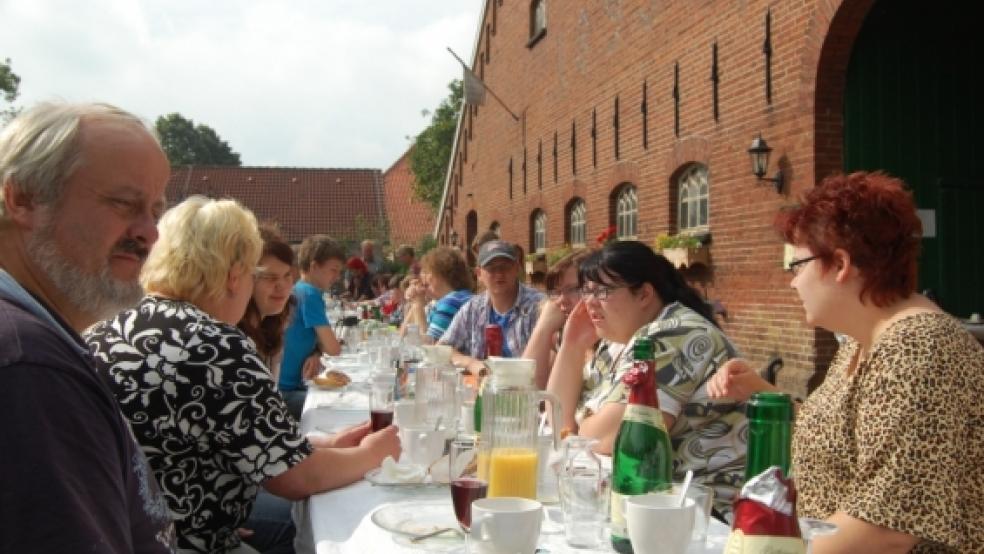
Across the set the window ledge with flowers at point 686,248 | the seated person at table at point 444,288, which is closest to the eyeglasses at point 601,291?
the seated person at table at point 444,288

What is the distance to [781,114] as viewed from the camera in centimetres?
723

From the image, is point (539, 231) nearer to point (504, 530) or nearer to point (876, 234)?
point (876, 234)

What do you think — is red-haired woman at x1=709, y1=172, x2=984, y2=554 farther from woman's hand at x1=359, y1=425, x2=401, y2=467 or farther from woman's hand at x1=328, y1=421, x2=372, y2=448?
woman's hand at x1=328, y1=421, x2=372, y2=448

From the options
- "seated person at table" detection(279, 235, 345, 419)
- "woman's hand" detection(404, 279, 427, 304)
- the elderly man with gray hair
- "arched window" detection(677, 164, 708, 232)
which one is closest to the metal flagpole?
"arched window" detection(677, 164, 708, 232)

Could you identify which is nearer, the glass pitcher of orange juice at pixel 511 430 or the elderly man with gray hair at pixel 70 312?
the elderly man with gray hair at pixel 70 312

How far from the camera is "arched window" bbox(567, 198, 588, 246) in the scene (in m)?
12.6

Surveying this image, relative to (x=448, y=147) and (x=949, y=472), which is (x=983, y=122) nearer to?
(x=949, y=472)

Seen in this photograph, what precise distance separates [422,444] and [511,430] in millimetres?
492

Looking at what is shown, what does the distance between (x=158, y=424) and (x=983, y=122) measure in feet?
25.9

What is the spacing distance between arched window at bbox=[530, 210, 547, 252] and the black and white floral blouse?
12.4 metres

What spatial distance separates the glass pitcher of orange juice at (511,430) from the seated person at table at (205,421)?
50cm

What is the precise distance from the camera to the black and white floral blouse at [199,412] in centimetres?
204

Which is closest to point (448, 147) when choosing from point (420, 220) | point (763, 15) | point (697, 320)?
point (420, 220)

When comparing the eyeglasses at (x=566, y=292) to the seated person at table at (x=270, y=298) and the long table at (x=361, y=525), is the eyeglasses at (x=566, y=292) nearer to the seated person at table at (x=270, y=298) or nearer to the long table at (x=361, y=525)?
the seated person at table at (x=270, y=298)
